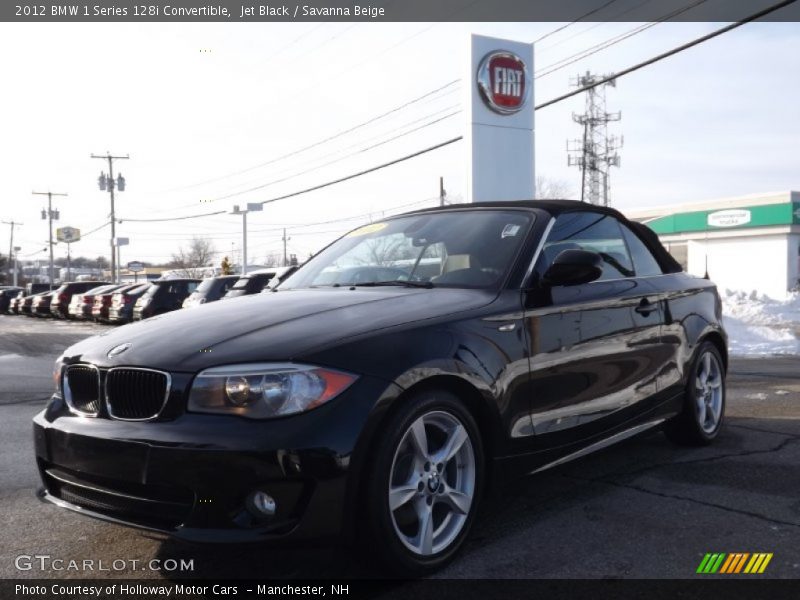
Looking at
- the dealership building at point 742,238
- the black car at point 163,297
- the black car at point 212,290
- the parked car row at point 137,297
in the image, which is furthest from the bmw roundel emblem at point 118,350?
the dealership building at point 742,238

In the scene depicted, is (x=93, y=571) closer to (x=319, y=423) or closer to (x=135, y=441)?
(x=135, y=441)

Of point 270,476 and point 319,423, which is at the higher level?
point 319,423

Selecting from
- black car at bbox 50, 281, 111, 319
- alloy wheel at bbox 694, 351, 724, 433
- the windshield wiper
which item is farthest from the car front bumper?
black car at bbox 50, 281, 111, 319

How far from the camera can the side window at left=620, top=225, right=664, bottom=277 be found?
16.1ft

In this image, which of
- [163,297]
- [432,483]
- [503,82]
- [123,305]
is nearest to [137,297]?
[123,305]

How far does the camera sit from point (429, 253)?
420cm

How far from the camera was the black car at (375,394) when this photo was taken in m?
2.72

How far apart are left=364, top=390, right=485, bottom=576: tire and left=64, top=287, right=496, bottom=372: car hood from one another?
0.41 meters

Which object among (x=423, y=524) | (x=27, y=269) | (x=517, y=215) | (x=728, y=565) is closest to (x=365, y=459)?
(x=423, y=524)

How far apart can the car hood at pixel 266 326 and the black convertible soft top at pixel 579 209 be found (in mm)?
919

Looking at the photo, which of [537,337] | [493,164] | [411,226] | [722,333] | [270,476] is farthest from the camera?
[493,164]

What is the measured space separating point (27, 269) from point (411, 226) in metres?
159

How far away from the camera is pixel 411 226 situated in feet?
14.9

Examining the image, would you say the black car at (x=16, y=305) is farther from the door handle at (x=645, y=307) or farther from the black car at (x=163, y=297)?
the door handle at (x=645, y=307)
